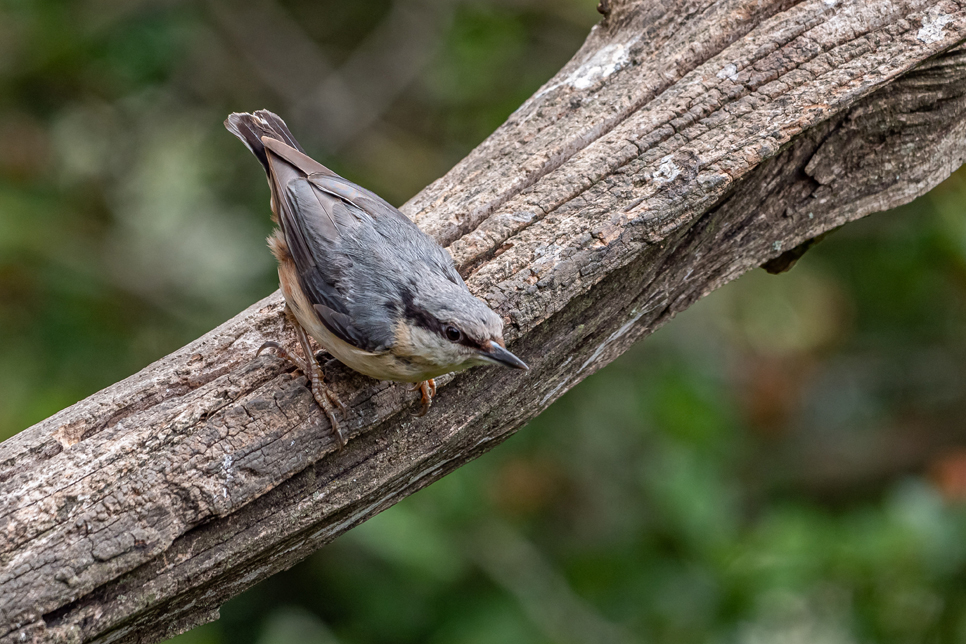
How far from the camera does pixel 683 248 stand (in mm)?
2705

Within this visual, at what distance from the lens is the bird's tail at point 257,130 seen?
3.13m

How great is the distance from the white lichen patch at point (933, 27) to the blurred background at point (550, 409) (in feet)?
3.27

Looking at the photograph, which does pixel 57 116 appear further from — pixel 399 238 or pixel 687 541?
pixel 687 541

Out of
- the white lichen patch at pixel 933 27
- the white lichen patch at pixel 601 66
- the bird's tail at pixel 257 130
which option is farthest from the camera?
the bird's tail at pixel 257 130

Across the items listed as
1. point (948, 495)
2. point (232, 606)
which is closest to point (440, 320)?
point (948, 495)

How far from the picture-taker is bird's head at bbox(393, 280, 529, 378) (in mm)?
2314

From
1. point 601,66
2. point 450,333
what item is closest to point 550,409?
point 601,66

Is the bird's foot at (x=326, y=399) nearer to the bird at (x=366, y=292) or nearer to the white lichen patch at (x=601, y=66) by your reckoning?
the bird at (x=366, y=292)

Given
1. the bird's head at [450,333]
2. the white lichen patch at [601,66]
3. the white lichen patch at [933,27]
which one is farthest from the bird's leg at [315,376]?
the white lichen patch at [933,27]

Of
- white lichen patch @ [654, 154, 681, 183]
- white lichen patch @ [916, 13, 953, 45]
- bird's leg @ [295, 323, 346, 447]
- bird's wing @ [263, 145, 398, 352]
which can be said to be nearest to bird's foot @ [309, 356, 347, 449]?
bird's leg @ [295, 323, 346, 447]

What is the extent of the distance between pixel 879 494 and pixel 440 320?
360cm

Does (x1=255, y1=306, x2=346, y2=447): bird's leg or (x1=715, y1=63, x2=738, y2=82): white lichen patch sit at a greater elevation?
(x1=715, y1=63, x2=738, y2=82): white lichen patch

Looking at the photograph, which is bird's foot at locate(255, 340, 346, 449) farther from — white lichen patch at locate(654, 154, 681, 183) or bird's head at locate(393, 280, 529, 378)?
white lichen patch at locate(654, 154, 681, 183)

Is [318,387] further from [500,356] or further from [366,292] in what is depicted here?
[500,356]
